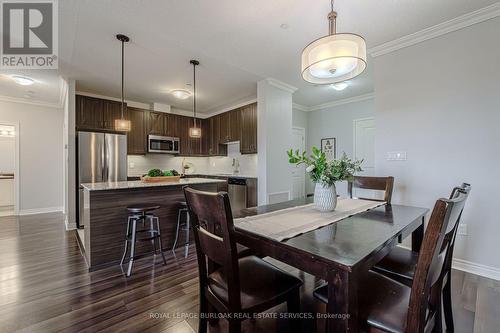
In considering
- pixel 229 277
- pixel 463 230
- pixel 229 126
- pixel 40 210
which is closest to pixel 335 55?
pixel 229 277

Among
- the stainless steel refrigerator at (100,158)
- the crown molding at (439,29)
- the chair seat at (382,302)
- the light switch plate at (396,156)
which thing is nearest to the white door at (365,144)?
the light switch plate at (396,156)

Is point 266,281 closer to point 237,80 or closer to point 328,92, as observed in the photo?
point 237,80

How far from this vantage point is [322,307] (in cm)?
118

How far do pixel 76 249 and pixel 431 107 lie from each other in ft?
16.1

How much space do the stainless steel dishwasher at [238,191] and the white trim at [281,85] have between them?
1.91 meters

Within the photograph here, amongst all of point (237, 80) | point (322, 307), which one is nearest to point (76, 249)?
point (322, 307)

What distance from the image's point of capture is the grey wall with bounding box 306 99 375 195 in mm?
4938

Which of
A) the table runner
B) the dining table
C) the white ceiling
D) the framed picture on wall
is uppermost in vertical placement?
the white ceiling

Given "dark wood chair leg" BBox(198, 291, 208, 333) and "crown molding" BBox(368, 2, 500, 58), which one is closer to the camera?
"dark wood chair leg" BBox(198, 291, 208, 333)

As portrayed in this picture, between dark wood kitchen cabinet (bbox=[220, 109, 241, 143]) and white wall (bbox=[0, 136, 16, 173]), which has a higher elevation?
dark wood kitchen cabinet (bbox=[220, 109, 241, 143])

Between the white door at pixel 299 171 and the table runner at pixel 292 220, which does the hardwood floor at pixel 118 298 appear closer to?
the table runner at pixel 292 220

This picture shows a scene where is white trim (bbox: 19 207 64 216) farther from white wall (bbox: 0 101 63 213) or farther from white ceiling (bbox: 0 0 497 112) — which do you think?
white ceiling (bbox: 0 0 497 112)

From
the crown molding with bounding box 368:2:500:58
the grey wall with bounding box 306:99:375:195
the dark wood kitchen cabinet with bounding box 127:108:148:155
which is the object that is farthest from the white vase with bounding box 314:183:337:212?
the dark wood kitchen cabinet with bounding box 127:108:148:155

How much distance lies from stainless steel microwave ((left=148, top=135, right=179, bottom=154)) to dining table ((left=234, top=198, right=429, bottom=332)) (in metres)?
4.28
